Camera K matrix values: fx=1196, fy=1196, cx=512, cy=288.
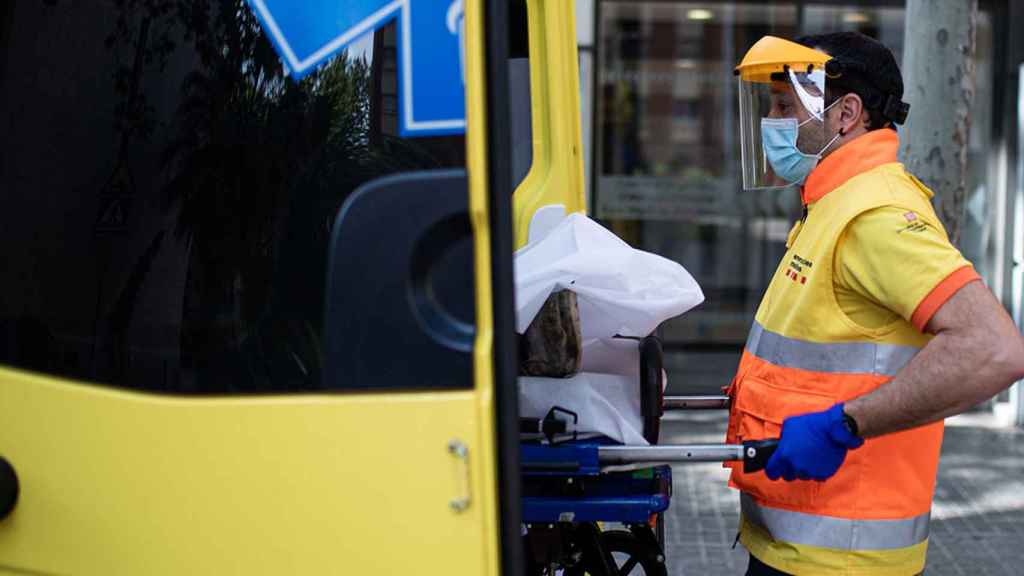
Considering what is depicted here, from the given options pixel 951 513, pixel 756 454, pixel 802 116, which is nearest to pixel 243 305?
pixel 756 454

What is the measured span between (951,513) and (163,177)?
5.20 m

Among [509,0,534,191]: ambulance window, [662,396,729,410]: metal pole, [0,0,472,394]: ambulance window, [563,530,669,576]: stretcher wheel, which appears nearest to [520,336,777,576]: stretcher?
[563,530,669,576]: stretcher wheel

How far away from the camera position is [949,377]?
2.17 metres

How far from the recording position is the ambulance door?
1.75 m

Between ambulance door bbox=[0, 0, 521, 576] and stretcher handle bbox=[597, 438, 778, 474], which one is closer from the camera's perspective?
ambulance door bbox=[0, 0, 521, 576]

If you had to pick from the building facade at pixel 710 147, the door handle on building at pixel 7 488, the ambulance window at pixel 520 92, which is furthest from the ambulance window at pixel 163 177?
the building facade at pixel 710 147

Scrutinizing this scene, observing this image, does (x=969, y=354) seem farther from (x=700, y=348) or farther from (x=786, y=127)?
(x=700, y=348)

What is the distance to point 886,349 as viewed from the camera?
2371 millimetres

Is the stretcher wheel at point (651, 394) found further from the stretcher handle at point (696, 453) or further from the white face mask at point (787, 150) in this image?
the white face mask at point (787, 150)

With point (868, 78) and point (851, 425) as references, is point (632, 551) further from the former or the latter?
point (868, 78)

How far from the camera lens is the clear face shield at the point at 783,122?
8.68 ft

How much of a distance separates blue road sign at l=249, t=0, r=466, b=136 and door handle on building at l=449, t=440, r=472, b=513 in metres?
0.49

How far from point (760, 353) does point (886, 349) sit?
0.97 ft

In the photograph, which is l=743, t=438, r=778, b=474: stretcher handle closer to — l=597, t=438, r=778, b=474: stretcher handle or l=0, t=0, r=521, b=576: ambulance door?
l=597, t=438, r=778, b=474: stretcher handle
